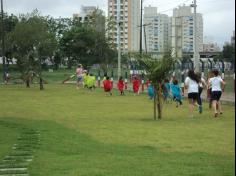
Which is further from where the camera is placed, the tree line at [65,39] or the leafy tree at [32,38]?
the tree line at [65,39]

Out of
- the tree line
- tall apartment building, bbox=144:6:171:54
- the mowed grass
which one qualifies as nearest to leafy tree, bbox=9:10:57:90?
the tree line

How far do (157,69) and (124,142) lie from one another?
20.5 ft

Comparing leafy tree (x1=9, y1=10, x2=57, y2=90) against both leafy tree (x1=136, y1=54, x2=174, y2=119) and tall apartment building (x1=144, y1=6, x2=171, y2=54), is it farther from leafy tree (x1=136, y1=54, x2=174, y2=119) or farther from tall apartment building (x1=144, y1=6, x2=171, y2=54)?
leafy tree (x1=136, y1=54, x2=174, y2=119)

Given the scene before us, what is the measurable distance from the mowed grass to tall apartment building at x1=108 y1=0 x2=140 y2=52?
38.4 m

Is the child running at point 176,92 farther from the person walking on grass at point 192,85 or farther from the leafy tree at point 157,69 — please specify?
the leafy tree at point 157,69

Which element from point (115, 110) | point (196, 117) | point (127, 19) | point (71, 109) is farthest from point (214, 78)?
point (127, 19)

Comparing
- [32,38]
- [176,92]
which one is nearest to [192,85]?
[176,92]

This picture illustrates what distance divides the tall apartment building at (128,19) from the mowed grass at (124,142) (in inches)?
1511

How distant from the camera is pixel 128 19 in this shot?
68750 millimetres

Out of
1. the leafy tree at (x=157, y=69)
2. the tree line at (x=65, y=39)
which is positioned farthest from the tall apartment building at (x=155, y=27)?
the leafy tree at (x=157, y=69)

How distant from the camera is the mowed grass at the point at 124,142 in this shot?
29.5 feet

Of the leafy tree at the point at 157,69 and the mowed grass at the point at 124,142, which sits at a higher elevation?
the leafy tree at the point at 157,69

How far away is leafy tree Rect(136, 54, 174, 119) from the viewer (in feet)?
60.9

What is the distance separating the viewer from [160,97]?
62.2ft
